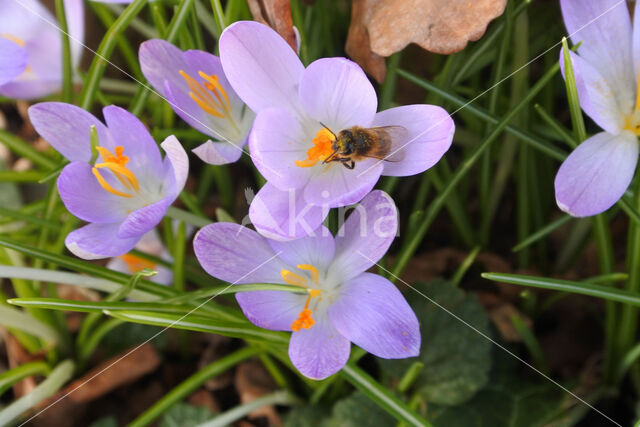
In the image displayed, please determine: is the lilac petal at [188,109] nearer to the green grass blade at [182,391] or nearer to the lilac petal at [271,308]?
the lilac petal at [271,308]

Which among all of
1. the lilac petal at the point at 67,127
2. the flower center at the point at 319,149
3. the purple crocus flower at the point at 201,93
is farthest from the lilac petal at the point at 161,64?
the flower center at the point at 319,149

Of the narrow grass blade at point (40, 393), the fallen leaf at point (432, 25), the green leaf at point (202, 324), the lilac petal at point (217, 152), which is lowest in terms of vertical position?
the narrow grass blade at point (40, 393)

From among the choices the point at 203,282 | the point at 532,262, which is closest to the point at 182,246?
the point at 203,282

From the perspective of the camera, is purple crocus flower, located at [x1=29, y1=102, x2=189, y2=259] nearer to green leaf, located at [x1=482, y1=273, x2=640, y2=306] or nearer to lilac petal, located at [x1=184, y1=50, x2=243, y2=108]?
lilac petal, located at [x1=184, y1=50, x2=243, y2=108]

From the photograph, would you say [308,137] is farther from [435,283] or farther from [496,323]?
[496,323]

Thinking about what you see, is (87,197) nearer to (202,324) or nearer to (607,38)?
(202,324)

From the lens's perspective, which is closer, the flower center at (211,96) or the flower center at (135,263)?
the flower center at (211,96)
